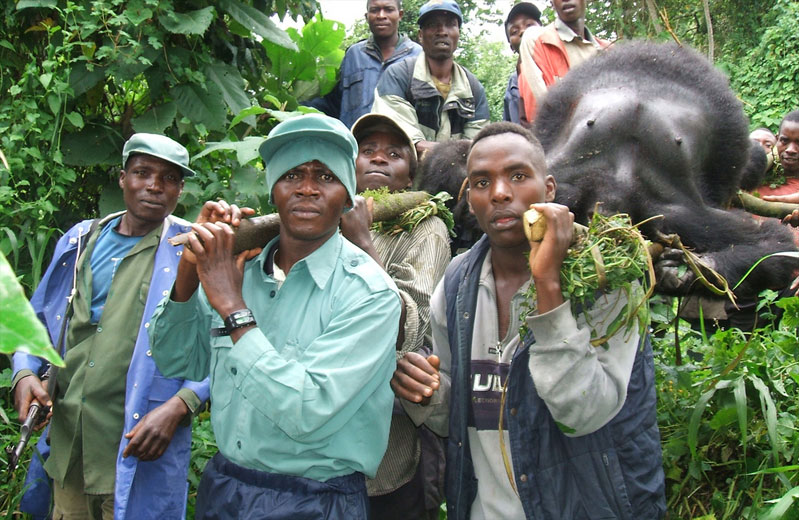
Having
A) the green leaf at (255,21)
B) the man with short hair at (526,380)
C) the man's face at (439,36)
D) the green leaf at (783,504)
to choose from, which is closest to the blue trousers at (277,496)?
the man with short hair at (526,380)

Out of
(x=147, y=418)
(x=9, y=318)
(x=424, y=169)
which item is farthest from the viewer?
(x=424, y=169)

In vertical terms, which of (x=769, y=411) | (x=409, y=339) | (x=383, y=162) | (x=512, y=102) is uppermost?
(x=512, y=102)

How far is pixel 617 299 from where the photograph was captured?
2.00m

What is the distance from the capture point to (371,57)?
5.52 meters

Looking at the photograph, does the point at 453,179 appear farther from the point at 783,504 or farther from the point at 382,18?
the point at 382,18

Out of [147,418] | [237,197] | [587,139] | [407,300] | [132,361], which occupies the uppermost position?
[587,139]

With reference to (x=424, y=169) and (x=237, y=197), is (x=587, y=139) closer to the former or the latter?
(x=424, y=169)

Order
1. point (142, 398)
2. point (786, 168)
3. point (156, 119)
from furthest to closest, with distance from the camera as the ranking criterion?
1. point (786, 168)
2. point (156, 119)
3. point (142, 398)

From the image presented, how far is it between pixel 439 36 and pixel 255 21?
1224 mm

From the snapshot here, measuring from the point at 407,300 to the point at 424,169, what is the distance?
1.60 m

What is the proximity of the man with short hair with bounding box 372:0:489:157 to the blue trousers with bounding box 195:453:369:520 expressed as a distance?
9.22 ft

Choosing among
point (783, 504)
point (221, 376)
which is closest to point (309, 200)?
point (221, 376)

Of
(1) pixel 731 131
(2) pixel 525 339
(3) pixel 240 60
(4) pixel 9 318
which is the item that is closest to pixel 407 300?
(2) pixel 525 339

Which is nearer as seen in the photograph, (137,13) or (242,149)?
(242,149)
